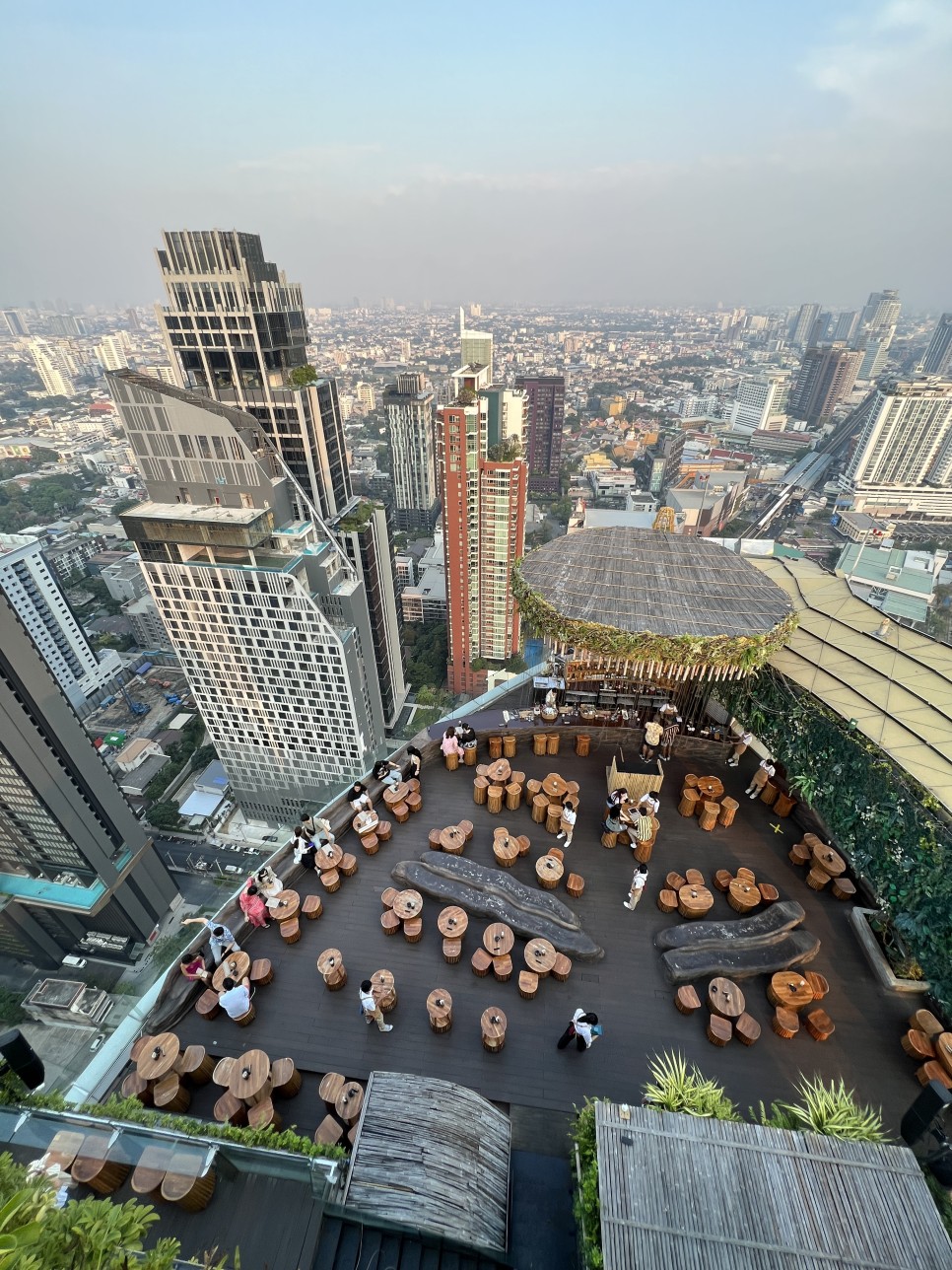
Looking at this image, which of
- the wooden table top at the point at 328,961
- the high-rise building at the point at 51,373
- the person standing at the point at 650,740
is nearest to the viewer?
the wooden table top at the point at 328,961

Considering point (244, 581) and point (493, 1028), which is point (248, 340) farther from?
point (493, 1028)

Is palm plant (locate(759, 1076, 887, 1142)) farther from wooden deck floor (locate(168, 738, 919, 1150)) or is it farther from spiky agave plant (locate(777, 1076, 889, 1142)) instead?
wooden deck floor (locate(168, 738, 919, 1150))

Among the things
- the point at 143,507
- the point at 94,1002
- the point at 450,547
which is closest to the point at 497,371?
the point at 450,547

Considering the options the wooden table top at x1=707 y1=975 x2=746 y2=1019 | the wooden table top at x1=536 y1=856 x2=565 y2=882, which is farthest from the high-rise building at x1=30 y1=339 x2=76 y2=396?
the wooden table top at x1=707 y1=975 x2=746 y2=1019

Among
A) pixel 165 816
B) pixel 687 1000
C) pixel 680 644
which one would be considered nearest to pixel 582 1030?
pixel 687 1000

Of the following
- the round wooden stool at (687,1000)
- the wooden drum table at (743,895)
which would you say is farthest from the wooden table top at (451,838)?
the wooden drum table at (743,895)

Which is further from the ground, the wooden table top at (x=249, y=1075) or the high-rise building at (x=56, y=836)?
the wooden table top at (x=249, y=1075)

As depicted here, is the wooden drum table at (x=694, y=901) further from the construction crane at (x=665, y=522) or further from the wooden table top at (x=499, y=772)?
the construction crane at (x=665, y=522)

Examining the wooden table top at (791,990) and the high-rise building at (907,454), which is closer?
the wooden table top at (791,990)
